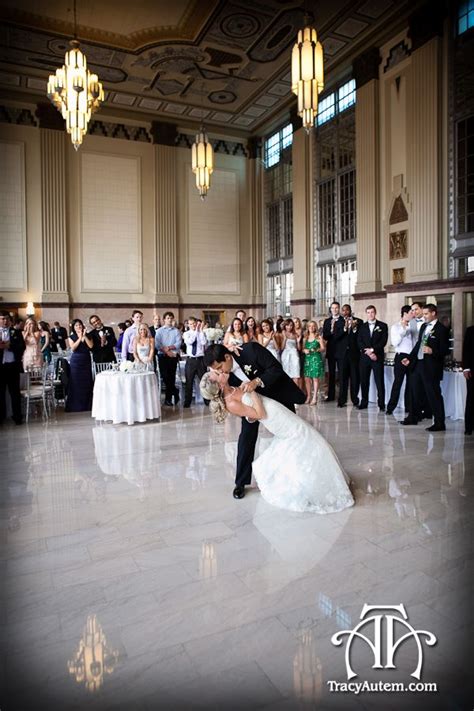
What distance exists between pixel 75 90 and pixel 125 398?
5.34 meters

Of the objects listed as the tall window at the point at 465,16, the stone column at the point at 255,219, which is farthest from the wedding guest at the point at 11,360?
the stone column at the point at 255,219

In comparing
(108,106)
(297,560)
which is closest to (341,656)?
(297,560)

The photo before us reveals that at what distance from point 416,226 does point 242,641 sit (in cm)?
1021

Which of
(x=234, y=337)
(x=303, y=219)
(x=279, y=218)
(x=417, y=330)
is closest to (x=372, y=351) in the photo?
(x=417, y=330)

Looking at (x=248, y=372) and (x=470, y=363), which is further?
(x=470, y=363)

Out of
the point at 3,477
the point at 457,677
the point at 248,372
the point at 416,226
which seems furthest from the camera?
the point at 416,226

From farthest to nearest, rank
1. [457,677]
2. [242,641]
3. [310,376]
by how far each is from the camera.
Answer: [310,376] → [242,641] → [457,677]

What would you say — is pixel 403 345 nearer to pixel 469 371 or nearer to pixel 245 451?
pixel 469 371

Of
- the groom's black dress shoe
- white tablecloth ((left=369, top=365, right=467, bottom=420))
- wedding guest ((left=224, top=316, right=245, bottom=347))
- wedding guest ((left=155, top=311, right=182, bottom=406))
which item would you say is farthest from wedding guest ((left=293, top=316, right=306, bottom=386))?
the groom's black dress shoe

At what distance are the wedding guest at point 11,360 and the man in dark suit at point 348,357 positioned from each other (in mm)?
5200

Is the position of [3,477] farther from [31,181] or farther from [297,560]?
[31,181]

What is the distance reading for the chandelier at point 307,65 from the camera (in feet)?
24.0

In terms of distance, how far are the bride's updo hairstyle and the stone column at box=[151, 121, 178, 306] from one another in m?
13.1

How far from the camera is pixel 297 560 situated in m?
2.96
